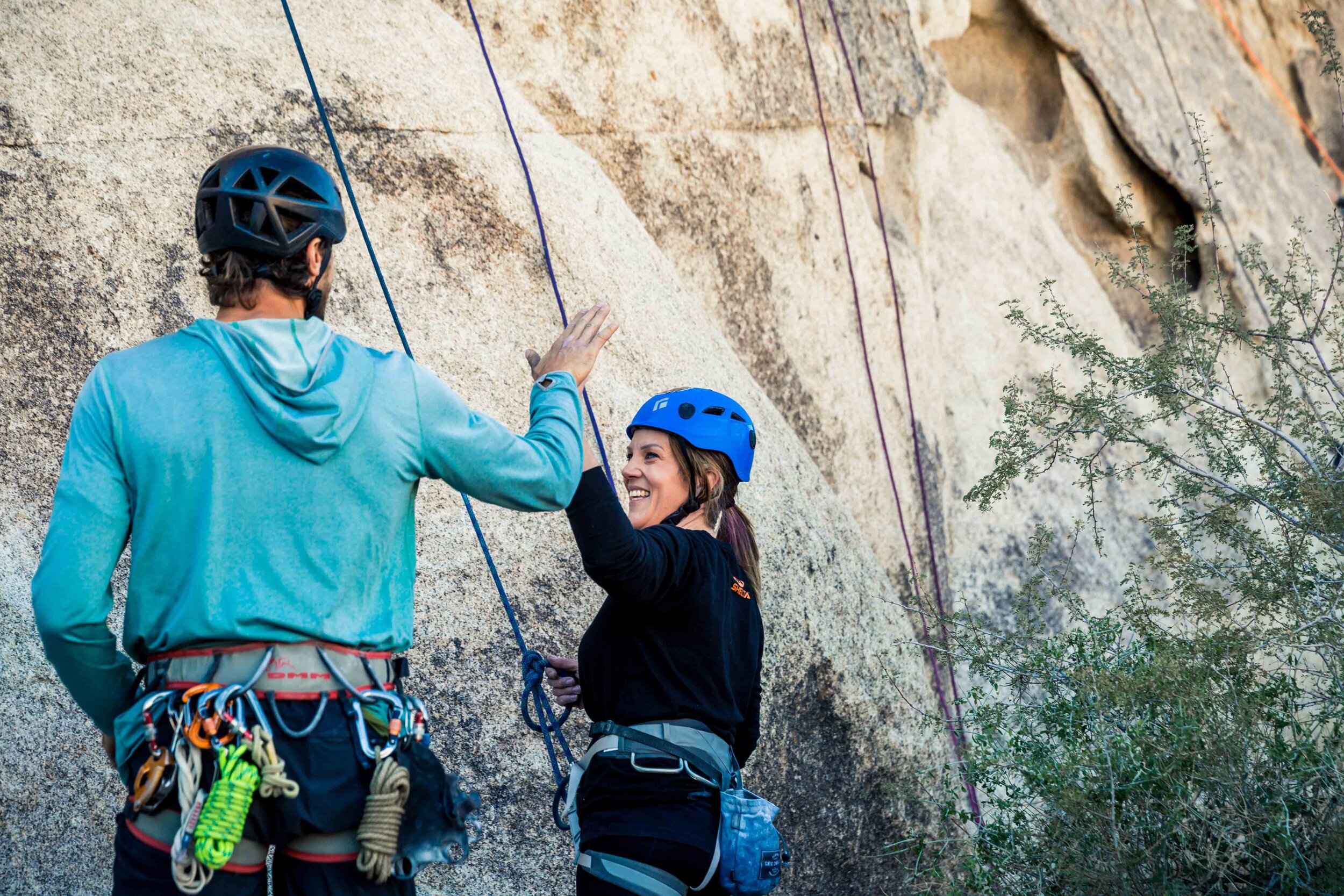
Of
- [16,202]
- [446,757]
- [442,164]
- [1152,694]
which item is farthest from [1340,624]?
[16,202]

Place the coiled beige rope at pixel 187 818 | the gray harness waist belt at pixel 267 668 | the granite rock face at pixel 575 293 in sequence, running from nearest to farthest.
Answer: the coiled beige rope at pixel 187 818
the gray harness waist belt at pixel 267 668
the granite rock face at pixel 575 293

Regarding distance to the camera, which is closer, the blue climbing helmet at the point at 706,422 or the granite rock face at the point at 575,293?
the blue climbing helmet at the point at 706,422

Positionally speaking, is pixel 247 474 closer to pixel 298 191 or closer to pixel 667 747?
pixel 298 191

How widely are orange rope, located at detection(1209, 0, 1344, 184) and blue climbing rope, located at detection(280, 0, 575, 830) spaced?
37.0 ft

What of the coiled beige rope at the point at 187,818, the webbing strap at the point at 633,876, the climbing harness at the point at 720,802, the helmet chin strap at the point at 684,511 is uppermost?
the helmet chin strap at the point at 684,511

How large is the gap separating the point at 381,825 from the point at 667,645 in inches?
41.6

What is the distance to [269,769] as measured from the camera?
6.91 feet

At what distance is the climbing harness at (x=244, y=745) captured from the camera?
2084 millimetres

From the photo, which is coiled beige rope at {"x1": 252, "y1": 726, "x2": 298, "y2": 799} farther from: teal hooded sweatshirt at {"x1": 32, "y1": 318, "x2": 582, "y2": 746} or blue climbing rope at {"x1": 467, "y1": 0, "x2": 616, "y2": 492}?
blue climbing rope at {"x1": 467, "y1": 0, "x2": 616, "y2": 492}

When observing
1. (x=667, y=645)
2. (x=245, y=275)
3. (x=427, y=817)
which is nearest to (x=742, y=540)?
(x=667, y=645)

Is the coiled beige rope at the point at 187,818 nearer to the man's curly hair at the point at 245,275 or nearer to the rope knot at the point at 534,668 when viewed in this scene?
the man's curly hair at the point at 245,275

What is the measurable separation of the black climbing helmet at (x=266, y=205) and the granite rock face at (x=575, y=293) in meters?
2.12

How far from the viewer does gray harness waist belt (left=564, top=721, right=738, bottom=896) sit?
2877 millimetres

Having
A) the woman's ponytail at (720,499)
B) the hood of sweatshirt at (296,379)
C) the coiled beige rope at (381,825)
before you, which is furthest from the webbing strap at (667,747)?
the hood of sweatshirt at (296,379)
